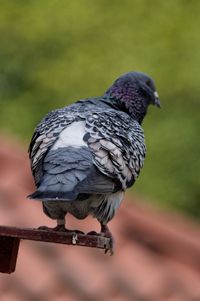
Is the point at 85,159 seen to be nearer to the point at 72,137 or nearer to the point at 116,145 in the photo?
the point at 72,137

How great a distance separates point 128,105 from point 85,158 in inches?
47.6

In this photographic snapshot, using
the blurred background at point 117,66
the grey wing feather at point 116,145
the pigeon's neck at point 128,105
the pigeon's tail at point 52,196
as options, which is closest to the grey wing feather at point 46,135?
the grey wing feather at point 116,145

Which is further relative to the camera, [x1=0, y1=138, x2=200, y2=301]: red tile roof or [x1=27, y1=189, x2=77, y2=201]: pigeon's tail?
[x1=0, y1=138, x2=200, y2=301]: red tile roof

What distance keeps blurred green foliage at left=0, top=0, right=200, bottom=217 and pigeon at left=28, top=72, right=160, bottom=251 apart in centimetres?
674

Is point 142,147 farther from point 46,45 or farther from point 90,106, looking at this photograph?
point 46,45

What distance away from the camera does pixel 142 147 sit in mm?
5625

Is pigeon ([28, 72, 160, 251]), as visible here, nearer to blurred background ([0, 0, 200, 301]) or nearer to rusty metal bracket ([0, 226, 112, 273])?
rusty metal bracket ([0, 226, 112, 273])

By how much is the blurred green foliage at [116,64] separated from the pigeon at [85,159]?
6.74 metres

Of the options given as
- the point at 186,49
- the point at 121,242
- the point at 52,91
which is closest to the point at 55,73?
the point at 52,91

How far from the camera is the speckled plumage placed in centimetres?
481

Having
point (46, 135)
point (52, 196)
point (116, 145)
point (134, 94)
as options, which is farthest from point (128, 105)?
point (52, 196)

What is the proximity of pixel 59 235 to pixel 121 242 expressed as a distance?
3458 millimetres

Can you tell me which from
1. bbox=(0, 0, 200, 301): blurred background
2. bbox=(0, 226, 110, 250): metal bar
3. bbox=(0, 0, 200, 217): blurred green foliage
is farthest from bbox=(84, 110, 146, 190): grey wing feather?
bbox=(0, 0, 200, 217): blurred green foliage

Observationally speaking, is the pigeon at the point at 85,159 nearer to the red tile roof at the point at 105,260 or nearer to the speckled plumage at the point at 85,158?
the speckled plumage at the point at 85,158
